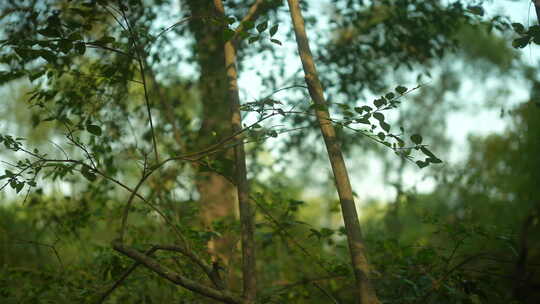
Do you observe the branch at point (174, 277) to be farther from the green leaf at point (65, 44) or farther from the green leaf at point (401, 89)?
the green leaf at point (401, 89)

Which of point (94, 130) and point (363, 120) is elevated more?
point (94, 130)

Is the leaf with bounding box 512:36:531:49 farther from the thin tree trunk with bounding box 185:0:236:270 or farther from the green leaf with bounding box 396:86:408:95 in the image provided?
the thin tree trunk with bounding box 185:0:236:270

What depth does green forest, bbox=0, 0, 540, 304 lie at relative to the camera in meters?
2.14

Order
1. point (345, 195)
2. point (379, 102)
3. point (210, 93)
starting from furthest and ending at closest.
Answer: point (210, 93)
point (345, 195)
point (379, 102)

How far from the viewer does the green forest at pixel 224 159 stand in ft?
7.03

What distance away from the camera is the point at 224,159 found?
242cm

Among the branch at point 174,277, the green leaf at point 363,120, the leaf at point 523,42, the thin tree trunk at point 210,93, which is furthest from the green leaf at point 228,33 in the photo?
the thin tree trunk at point 210,93

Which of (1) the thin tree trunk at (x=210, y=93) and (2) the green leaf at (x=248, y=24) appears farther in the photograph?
(1) the thin tree trunk at (x=210, y=93)

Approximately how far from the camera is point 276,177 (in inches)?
208

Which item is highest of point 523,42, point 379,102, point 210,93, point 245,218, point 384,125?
point 210,93

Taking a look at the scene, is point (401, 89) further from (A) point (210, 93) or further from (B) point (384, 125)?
(A) point (210, 93)

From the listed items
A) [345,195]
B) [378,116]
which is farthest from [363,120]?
[345,195]

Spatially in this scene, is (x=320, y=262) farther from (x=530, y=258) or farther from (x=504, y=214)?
(x=504, y=214)

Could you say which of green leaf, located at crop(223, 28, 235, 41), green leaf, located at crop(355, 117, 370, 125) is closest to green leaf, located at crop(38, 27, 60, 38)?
green leaf, located at crop(223, 28, 235, 41)
